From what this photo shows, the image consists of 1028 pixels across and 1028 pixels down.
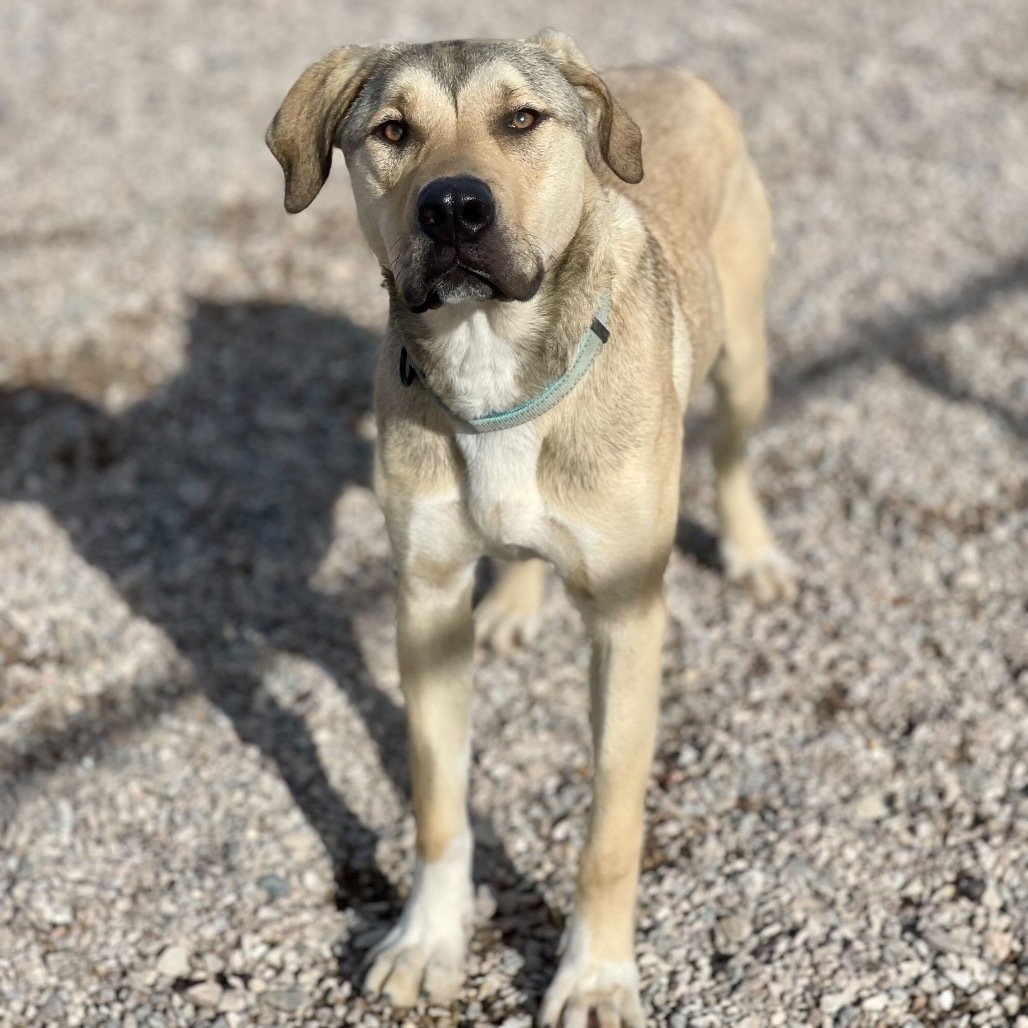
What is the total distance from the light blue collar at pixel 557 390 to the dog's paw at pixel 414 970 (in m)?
1.48

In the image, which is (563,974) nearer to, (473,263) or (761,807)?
(761,807)

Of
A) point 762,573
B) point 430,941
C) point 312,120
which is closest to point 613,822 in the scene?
point 430,941

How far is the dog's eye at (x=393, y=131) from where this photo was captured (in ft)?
10.3

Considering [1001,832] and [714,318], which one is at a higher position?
[714,318]

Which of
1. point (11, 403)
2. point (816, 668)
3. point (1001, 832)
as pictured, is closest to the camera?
point (1001, 832)

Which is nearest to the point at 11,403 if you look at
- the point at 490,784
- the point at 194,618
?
the point at 194,618

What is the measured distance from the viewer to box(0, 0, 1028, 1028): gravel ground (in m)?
3.80

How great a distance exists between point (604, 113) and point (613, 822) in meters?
1.86

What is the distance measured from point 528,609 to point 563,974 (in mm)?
1663

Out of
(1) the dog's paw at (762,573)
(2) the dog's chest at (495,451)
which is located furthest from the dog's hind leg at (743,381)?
(2) the dog's chest at (495,451)

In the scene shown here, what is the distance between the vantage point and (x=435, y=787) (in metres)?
3.71

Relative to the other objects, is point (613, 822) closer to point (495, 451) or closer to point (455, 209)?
point (495, 451)

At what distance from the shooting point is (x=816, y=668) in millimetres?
4840

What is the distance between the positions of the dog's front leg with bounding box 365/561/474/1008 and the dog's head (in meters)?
0.90
